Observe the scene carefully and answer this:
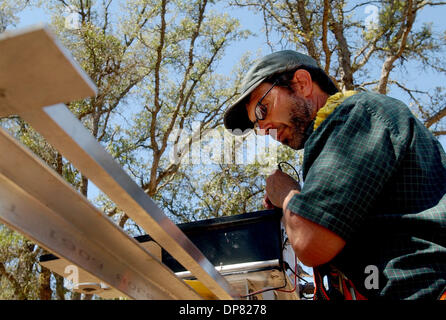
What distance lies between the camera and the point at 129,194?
0.89m

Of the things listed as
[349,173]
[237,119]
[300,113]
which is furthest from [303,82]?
[349,173]

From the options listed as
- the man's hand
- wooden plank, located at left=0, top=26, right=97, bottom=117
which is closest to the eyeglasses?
the man's hand

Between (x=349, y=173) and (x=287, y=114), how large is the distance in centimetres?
60

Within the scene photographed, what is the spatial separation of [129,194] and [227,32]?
9.49 m

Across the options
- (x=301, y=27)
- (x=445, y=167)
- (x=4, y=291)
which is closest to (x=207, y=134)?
(x=301, y=27)

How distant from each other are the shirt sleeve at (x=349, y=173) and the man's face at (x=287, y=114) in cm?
44

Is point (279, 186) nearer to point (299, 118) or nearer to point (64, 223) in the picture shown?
point (299, 118)

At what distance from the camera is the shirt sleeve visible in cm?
115

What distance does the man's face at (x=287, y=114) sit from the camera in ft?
5.64

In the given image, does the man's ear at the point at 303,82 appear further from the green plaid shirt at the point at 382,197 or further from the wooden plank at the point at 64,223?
the wooden plank at the point at 64,223

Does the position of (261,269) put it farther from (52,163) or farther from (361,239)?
(52,163)

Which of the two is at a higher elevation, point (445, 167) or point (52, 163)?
point (52, 163)

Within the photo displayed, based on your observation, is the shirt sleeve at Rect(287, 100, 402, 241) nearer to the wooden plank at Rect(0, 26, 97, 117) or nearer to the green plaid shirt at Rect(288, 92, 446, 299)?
the green plaid shirt at Rect(288, 92, 446, 299)

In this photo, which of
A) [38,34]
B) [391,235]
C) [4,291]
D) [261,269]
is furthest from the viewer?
[4,291]
